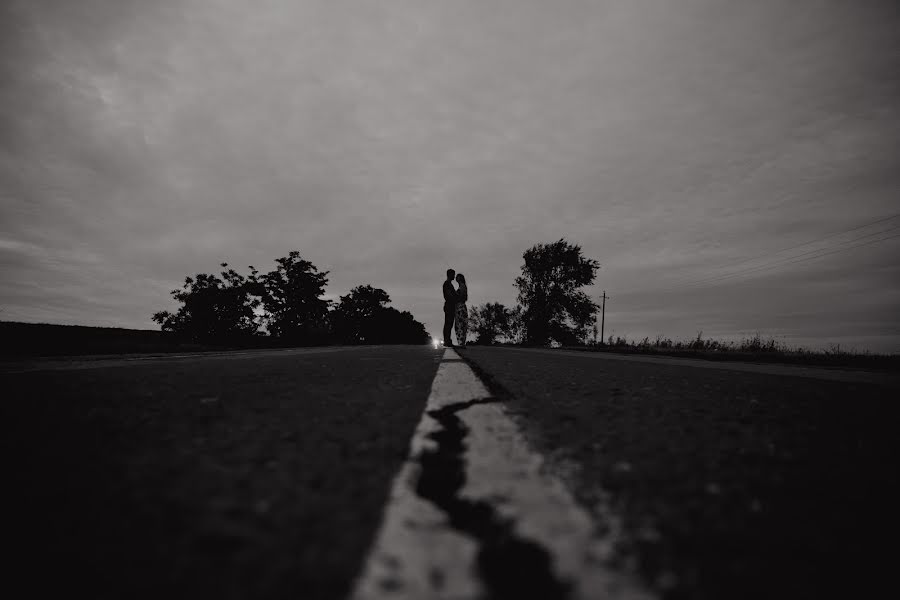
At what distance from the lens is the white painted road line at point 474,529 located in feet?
2.32

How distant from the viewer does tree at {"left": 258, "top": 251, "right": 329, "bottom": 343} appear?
5072 centimetres

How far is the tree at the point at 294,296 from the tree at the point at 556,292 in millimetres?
26624

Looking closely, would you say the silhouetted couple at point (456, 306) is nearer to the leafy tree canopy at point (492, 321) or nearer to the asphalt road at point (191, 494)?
the asphalt road at point (191, 494)

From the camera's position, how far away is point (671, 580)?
0.74 m

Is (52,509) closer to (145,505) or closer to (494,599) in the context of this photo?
(145,505)

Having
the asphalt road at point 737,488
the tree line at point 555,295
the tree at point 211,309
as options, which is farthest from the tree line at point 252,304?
the asphalt road at point 737,488

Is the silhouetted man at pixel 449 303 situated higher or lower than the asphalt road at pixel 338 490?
higher

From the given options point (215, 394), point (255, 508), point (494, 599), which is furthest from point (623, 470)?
point (215, 394)

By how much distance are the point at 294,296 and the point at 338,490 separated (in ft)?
181

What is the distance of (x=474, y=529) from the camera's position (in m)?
0.89

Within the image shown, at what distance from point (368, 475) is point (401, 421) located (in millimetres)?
636

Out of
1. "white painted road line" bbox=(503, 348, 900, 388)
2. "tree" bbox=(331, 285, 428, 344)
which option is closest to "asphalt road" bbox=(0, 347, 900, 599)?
"white painted road line" bbox=(503, 348, 900, 388)

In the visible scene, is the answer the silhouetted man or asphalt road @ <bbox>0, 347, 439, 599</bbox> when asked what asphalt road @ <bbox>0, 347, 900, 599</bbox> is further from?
the silhouetted man

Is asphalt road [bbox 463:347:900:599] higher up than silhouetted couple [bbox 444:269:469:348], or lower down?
Answer: lower down
